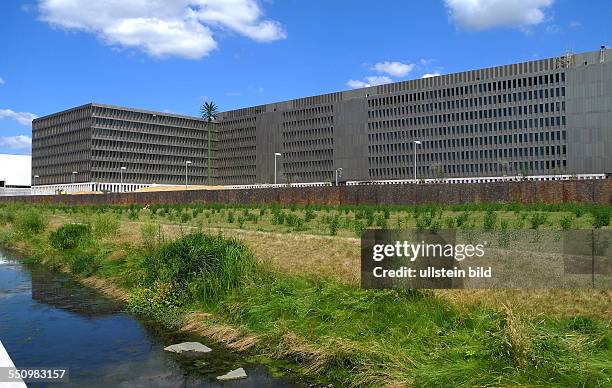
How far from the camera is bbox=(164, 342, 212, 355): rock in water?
11.8 m

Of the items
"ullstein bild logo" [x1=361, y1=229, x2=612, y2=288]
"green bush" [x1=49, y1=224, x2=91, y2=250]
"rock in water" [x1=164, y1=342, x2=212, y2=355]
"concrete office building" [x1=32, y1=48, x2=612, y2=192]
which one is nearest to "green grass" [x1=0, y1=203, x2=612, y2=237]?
"green bush" [x1=49, y1=224, x2=91, y2=250]

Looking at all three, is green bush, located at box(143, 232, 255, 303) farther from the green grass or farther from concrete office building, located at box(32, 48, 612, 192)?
concrete office building, located at box(32, 48, 612, 192)

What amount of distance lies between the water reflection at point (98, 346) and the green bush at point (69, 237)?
8959 mm

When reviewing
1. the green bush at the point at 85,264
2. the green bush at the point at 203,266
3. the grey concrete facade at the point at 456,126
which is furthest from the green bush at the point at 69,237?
the grey concrete facade at the point at 456,126

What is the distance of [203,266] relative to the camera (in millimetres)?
15977

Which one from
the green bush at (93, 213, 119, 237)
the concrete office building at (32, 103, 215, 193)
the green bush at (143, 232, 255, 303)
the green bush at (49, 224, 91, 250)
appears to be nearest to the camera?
the green bush at (143, 232, 255, 303)

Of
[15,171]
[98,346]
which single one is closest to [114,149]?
[15,171]

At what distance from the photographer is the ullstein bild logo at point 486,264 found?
1248 cm

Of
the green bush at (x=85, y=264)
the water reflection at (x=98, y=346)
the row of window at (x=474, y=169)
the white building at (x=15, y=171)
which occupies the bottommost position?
the water reflection at (x=98, y=346)

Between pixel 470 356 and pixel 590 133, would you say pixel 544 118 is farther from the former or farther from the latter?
pixel 470 356

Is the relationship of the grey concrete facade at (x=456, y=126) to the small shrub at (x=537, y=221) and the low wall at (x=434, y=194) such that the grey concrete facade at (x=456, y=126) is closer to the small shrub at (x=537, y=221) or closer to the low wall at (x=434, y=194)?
the low wall at (x=434, y=194)

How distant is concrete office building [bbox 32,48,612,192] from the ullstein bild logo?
4432 inches

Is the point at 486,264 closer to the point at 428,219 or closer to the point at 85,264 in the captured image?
the point at 428,219

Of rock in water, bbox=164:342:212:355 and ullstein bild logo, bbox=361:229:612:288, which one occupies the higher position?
ullstein bild logo, bbox=361:229:612:288
